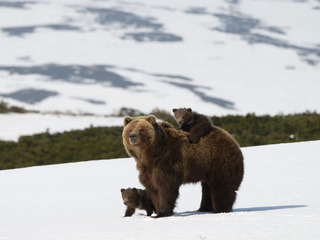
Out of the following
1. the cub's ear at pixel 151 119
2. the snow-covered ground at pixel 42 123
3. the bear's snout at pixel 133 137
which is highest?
the cub's ear at pixel 151 119

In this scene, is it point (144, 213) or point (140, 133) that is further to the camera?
point (144, 213)

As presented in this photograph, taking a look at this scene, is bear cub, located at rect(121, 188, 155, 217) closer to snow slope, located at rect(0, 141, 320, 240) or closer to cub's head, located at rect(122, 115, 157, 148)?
snow slope, located at rect(0, 141, 320, 240)

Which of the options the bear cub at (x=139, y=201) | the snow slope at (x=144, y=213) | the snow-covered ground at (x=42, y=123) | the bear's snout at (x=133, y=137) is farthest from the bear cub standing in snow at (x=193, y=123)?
the snow-covered ground at (x=42, y=123)

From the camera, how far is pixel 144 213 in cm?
906

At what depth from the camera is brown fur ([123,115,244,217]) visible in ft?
24.8

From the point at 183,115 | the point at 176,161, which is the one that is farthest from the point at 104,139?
the point at 176,161

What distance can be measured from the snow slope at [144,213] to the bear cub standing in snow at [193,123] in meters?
0.95

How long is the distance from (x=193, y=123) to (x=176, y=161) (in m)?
0.55

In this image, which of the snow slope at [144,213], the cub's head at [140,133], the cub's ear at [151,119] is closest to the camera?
the snow slope at [144,213]

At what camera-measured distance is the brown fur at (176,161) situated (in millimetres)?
7566

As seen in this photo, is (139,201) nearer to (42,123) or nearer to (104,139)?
(104,139)

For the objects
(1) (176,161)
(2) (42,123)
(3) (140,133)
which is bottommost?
(2) (42,123)

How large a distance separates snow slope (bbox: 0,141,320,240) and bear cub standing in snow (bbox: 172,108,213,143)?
0.95 metres

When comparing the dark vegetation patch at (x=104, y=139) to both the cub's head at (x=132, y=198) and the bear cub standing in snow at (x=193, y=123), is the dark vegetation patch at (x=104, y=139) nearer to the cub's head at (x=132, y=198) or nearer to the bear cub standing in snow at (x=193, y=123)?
the cub's head at (x=132, y=198)
